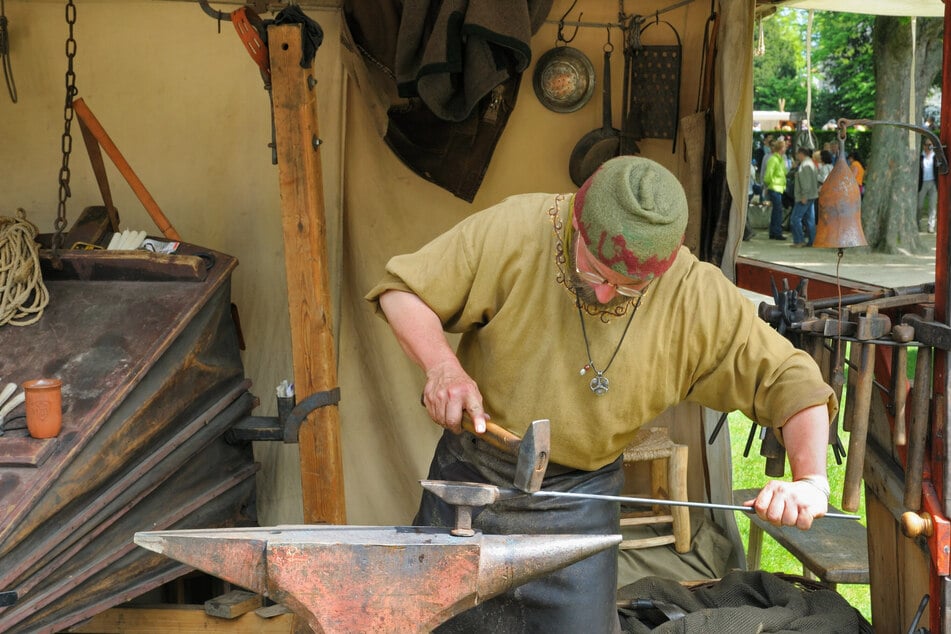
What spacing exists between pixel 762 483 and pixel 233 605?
11.7 ft

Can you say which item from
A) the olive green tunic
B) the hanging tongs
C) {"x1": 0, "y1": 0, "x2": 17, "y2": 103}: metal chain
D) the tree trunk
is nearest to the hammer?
the olive green tunic

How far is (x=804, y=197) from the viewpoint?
15.5 meters

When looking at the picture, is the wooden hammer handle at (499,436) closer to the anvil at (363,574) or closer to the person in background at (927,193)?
the anvil at (363,574)

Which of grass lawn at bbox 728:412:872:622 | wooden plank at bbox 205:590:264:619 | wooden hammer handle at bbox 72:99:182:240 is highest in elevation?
wooden hammer handle at bbox 72:99:182:240

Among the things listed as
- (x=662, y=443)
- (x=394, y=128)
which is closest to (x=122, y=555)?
(x=394, y=128)

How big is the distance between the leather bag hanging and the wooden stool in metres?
1.27

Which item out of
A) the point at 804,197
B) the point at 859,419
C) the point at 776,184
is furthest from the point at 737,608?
the point at 776,184

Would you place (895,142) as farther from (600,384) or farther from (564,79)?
(600,384)

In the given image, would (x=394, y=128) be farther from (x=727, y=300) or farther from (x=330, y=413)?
(x=727, y=300)

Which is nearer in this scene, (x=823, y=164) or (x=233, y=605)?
(x=233, y=605)

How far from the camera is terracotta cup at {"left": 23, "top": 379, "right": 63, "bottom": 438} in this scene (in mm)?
2562

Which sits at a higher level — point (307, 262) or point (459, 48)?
point (459, 48)

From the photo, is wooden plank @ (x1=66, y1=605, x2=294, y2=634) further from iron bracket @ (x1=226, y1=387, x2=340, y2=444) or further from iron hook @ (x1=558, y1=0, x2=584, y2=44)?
iron hook @ (x1=558, y1=0, x2=584, y2=44)

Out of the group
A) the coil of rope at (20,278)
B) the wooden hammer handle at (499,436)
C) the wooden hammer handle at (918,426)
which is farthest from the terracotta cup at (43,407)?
the wooden hammer handle at (918,426)
